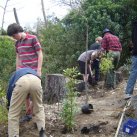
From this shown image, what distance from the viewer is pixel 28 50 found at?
6703mm

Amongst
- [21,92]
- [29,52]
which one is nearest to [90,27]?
[29,52]

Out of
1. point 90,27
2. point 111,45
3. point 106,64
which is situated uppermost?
point 90,27

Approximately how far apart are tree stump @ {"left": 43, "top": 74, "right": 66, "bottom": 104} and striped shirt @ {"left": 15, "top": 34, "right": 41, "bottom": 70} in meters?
1.81

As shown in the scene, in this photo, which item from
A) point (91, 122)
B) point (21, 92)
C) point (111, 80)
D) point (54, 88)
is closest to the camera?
point (21, 92)

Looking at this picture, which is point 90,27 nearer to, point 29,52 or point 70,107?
point 29,52

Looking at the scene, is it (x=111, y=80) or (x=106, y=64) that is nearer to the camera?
(x=106, y=64)

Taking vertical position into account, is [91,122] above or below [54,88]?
below

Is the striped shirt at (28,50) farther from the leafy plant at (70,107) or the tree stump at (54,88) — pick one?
the tree stump at (54,88)

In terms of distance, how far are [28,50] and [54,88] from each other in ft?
6.92

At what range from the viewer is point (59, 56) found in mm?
16781

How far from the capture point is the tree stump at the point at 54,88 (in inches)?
334

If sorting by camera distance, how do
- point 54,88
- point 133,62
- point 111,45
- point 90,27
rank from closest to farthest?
point 133,62
point 54,88
point 111,45
point 90,27

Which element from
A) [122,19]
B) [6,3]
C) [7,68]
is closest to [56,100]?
[7,68]

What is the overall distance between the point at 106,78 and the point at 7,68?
5341mm
